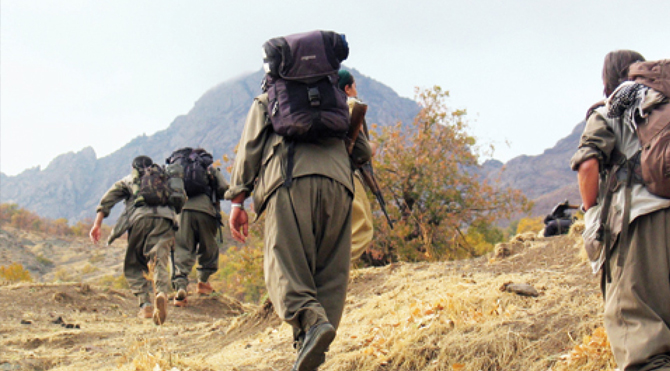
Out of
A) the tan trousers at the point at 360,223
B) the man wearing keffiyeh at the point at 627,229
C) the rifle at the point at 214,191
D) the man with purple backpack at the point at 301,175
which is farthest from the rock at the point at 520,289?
the rifle at the point at 214,191

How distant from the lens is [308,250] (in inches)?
135

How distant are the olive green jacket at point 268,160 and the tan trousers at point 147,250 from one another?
4.44m

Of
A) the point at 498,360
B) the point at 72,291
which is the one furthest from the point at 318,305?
the point at 72,291

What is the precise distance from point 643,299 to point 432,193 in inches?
411

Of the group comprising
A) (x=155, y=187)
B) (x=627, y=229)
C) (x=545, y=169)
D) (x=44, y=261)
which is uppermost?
(x=155, y=187)

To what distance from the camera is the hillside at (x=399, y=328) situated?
3.71 metres

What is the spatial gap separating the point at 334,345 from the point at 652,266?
2.40 meters

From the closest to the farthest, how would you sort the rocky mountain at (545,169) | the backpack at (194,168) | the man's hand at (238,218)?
the man's hand at (238,218) < the backpack at (194,168) < the rocky mountain at (545,169)

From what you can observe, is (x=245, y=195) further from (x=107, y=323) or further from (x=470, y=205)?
(x=470, y=205)

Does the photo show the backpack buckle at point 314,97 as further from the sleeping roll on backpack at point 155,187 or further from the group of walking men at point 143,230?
the sleeping roll on backpack at point 155,187

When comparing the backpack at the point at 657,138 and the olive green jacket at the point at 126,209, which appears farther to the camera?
the olive green jacket at the point at 126,209

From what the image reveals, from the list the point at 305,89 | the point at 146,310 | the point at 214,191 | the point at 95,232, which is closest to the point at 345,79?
the point at 305,89

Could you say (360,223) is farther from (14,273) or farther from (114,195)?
(14,273)

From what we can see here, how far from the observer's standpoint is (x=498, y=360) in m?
3.60
